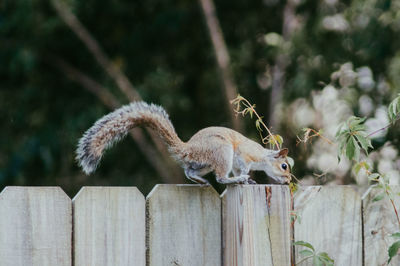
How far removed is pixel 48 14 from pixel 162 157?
1.54 metres

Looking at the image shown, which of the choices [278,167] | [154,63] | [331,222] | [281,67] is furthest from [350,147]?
[154,63]

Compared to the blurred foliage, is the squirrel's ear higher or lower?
lower

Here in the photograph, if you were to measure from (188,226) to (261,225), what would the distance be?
174mm

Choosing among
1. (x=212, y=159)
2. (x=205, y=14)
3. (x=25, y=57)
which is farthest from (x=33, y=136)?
(x=212, y=159)

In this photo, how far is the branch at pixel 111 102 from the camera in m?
5.03

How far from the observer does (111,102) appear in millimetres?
4992

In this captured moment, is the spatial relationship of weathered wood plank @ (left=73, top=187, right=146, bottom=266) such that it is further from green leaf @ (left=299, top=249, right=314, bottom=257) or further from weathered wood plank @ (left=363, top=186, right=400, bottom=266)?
weathered wood plank @ (left=363, top=186, right=400, bottom=266)

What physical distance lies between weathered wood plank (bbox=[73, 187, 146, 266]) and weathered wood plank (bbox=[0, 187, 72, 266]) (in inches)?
1.1

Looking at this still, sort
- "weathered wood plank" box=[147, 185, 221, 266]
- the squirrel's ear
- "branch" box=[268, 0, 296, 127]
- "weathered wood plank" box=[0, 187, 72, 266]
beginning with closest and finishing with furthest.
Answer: "weathered wood plank" box=[0, 187, 72, 266], "weathered wood plank" box=[147, 185, 221, 266], the squirrel's ear, "branch" box=[268, 0, 296, 127]

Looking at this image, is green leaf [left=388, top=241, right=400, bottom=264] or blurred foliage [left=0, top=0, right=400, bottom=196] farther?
blurred foliage [left=0, top=0, right=400, bottom=196]

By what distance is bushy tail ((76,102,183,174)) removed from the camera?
4.78 ft

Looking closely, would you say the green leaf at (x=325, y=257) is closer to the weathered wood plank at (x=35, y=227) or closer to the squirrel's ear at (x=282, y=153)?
the squirrel's ear at (x=282, y=153)

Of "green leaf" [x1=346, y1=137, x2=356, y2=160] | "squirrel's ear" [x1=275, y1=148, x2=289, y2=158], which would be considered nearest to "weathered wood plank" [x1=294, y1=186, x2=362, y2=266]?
"green leaf" [x1=346, y1=137, x2=356, y2=160]

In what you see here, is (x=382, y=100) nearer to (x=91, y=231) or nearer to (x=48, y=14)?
(x=48, y=14)
